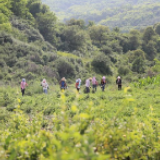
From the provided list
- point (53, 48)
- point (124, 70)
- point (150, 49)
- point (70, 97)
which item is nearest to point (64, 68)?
point (124, 70)

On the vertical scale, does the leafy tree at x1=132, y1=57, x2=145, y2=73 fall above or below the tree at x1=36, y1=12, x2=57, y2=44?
below

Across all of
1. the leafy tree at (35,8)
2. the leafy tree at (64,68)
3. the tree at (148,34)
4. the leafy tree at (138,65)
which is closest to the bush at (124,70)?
the leafy tree at (138,65)

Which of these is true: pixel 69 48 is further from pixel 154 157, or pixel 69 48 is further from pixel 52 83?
pixel 154 157

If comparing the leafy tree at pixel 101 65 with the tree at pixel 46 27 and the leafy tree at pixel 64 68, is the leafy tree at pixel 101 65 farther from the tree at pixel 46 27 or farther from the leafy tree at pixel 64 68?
the tree at pixel 46 27

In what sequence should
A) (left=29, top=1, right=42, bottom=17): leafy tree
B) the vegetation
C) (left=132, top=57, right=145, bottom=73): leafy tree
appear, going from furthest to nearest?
(left=29, top=1, right=42, bottom=17): leafy tree
(left=132, top=57, right=145, bottom=73): leafy tree
the vegetation

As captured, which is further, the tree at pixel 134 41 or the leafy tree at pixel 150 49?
the tree at pixel 134 41

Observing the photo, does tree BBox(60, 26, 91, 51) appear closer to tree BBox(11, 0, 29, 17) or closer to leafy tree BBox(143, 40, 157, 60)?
tree BBox(11, 0, 29, 17)

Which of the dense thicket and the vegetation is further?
the dense thicket

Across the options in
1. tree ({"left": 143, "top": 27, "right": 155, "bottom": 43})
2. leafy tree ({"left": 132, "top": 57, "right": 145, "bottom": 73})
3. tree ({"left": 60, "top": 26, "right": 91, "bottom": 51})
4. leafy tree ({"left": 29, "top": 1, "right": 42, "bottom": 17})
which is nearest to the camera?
leafy tree ({"left": 132, "top": 57, "right": 145, "bottom": 73})

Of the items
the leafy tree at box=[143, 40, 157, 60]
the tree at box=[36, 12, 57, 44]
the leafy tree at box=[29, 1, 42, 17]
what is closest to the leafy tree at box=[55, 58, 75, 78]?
the tree at box=[36, 12, 57, 44]

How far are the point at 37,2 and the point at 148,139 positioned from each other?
4449 centimetres

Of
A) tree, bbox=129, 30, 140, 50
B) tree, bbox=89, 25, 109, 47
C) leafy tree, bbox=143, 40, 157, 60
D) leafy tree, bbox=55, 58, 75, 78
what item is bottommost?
leafy tree, bbox=55, 58, 75, 78

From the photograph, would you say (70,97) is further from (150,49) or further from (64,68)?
(150,49)

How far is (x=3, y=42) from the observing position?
22984 mm
